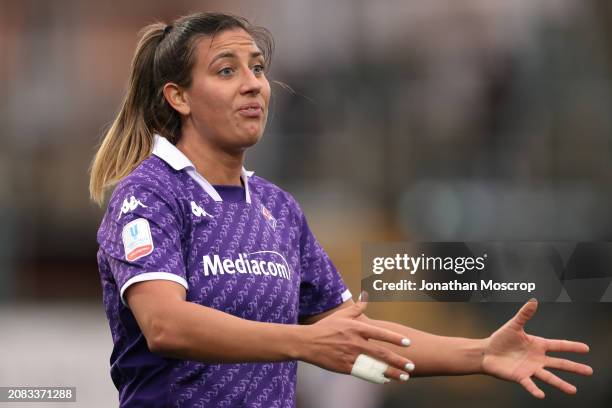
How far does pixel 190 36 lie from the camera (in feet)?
9.01

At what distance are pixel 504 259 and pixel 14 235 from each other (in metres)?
2.80

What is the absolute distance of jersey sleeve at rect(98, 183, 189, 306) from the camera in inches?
92.9

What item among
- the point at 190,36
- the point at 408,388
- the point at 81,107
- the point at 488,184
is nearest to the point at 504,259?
the point at 488,184

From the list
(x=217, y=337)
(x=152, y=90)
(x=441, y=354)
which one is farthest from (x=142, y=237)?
(x=441, y=354)

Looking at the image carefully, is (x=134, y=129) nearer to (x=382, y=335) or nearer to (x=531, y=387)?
(x=382, y=335)

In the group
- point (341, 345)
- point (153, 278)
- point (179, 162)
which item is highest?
point (179, 162)

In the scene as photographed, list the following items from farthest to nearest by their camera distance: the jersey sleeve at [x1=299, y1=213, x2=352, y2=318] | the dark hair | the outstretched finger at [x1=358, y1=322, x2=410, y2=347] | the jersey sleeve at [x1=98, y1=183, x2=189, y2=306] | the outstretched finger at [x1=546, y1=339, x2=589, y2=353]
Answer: the jersey sleeve at [x1=299, y1=213, x2=352, y2=318] → the dark hair → the outstretched finger at [x1=546, y1=339, x2=589, y2=353] → the jersey sleeve at [x1=98, y1=183, x2=189, y2=306] → the outstretched finger at [x1=358, y1=322, x2=410, y2=347]

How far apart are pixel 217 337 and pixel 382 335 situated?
354 millimetres

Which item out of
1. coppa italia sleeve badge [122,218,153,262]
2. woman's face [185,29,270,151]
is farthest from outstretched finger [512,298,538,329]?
coppa italia sleeve badge [122,218,153,262]

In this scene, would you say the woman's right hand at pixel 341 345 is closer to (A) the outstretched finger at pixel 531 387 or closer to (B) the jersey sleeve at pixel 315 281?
(A) the outstretched finger at pixel 531 387

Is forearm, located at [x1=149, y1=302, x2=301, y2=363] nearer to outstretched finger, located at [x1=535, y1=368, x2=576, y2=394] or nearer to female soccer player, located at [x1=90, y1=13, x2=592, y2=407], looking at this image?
female soccer player, located at [x1=90, y1=13, x2=592, y2=407]

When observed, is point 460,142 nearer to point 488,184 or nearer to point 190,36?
point 488,184

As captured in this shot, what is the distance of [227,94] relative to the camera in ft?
8.79

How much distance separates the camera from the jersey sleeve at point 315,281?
116 inches
